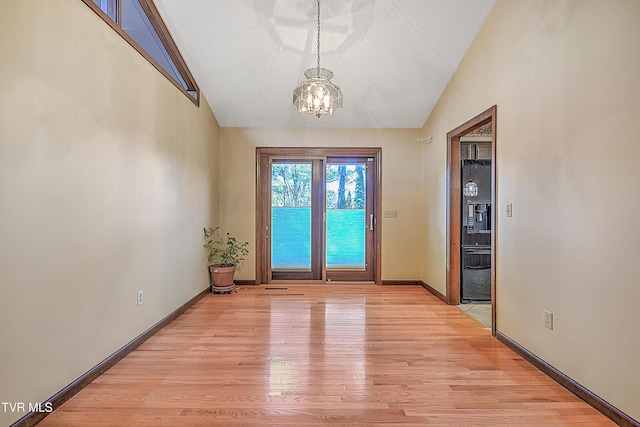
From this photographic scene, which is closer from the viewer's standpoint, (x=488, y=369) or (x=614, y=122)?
(x=614, y=122)

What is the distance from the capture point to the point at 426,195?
5.12m

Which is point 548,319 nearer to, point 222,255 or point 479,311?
point 479,311

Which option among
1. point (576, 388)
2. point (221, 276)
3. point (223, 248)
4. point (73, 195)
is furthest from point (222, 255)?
point (576, 388)

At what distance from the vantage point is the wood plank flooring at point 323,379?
190 centimetres

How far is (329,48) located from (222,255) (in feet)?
10.3

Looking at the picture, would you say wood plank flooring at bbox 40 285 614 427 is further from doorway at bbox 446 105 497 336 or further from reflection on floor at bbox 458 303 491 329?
doorway at bbox 446 105 497 336

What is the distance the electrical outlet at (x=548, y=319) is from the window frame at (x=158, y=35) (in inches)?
147

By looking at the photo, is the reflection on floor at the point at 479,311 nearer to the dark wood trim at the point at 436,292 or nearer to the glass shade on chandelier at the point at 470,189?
the dark wood trim at the point at 436,292

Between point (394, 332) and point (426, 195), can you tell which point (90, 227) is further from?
point (426, 195)

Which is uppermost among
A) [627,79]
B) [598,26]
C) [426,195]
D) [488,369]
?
[598,26]

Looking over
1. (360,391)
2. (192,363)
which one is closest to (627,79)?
(360,391)

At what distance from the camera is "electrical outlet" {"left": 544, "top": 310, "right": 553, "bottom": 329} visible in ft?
7.84

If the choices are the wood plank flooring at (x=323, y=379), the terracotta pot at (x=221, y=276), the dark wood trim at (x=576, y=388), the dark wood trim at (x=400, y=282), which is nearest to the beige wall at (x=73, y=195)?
the wood plank flooring at (x=323, y=379)

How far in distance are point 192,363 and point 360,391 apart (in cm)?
128
